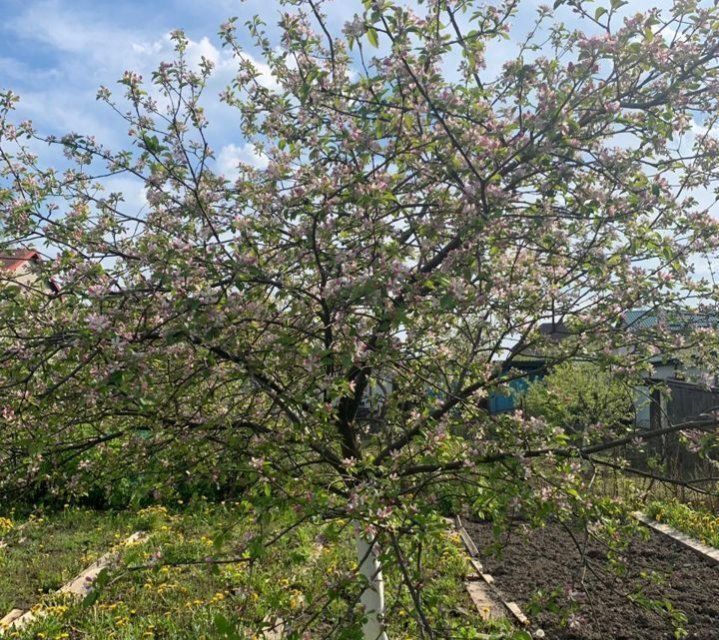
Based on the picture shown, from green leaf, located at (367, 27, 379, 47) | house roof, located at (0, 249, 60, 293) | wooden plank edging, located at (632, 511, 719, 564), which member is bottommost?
wooden plank edging, located at (632, 511, 719, 564)

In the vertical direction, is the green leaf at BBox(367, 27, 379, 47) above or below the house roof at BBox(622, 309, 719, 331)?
above

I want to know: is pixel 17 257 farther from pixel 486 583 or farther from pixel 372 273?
pixel 486 583

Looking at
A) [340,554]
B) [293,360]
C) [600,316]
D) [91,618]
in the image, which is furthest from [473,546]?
[293,360]

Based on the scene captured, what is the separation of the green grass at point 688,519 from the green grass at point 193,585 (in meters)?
2.65

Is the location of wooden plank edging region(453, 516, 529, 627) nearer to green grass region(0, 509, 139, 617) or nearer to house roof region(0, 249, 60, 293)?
house roof region(0, 249, 60, 293)

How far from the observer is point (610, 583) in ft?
12.8

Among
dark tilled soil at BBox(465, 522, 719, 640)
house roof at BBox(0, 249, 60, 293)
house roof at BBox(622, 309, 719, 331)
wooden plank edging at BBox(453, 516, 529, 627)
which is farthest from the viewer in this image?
wooden plank edging at BBox(453, 516, 529, 627)

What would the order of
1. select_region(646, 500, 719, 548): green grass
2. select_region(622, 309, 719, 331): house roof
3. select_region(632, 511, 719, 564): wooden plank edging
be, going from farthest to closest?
select_region(646, 500, 719, 548): green grass < select_region(632, 511, 719, 564): wooden plank edging < select_region(622, 309, 719, 331): house roof

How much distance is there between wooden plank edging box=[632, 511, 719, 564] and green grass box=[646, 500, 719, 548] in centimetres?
6

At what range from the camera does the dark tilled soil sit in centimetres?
454

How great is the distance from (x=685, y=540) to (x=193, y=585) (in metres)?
4.78

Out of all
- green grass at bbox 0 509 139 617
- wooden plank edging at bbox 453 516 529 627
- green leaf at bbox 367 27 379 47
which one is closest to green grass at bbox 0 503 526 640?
green grass at bbox 0 509 139 617

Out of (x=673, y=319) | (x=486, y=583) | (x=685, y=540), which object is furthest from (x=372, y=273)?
(x=685, y=540)

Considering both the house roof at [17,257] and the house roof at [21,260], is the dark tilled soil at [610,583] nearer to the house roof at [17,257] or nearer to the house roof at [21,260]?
the house roof at [21,260]
